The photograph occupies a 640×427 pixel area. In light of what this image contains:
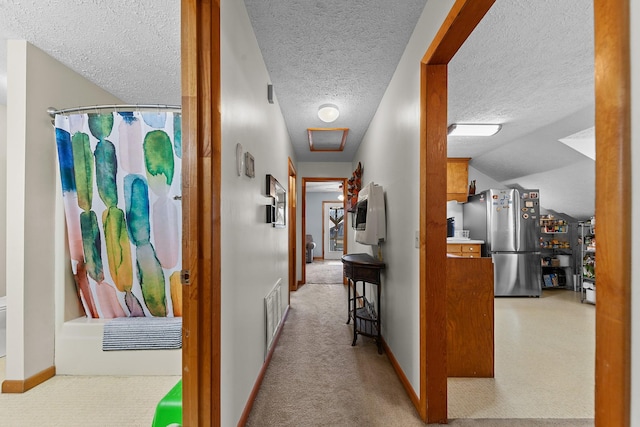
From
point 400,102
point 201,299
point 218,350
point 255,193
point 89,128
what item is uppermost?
point 400,102

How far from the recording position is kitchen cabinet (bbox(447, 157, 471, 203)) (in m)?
5.03

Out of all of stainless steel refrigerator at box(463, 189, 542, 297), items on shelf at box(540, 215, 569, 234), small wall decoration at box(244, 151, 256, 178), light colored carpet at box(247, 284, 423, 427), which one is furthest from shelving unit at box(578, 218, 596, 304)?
small wall decoration at box(244, 151, 256, 178)

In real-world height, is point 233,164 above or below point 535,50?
below

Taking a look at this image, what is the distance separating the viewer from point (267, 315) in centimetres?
225

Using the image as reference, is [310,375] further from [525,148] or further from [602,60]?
[525,148]

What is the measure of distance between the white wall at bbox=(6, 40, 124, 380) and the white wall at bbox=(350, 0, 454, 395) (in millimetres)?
2575

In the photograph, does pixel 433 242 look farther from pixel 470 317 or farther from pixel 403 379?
pixel 403 379

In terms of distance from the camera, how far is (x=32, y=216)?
2.05 m

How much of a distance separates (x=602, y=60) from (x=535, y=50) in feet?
6.27

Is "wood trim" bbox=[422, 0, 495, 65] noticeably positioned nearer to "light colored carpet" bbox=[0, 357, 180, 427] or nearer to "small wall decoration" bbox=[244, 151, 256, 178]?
"small wall decoration" bbox=[244, 151, 256, 178]

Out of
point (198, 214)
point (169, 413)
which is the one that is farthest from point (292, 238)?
point (198, 214)

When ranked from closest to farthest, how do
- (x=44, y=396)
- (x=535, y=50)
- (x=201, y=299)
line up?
1. (x=201, y=299)
2. (x=44, y=396)
3. (x=535, y=50)

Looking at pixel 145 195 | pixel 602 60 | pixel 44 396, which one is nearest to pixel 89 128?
pixel 145 195

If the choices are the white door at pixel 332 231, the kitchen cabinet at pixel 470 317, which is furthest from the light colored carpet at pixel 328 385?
the white door at pixel 332 231
